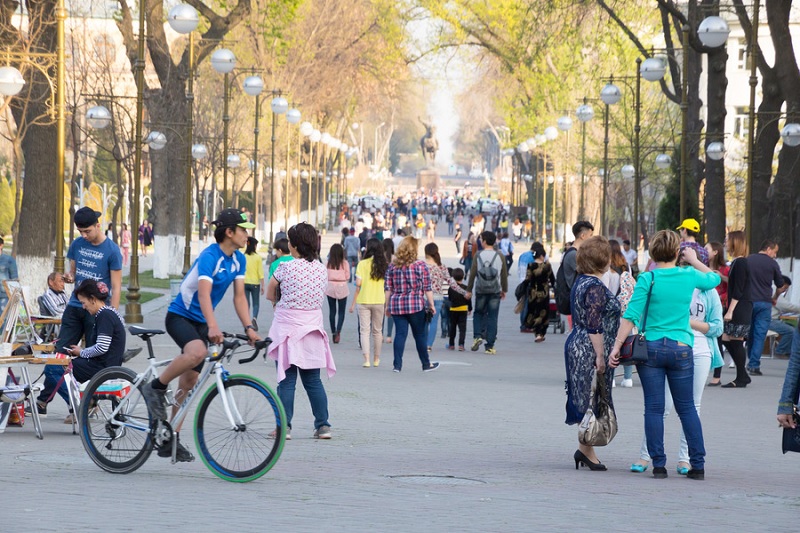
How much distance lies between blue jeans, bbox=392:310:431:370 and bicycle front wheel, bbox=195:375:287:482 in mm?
8625

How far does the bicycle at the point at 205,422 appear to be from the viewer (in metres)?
8.91

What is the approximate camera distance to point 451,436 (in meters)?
11.9

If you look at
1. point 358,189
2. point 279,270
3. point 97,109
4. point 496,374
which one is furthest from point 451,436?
point 358,189

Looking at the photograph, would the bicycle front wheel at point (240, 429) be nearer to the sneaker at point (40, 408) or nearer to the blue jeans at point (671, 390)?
the blue jeans at point (671, 390)

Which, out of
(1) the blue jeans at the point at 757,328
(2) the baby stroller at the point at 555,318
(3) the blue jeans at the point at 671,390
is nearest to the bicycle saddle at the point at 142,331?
(3) the blue jeans at the point at 671,390

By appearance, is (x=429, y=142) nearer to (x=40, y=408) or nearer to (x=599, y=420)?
(x=40, y=408)

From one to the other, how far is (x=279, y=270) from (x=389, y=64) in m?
55.1

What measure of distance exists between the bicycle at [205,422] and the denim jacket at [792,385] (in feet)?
9.43

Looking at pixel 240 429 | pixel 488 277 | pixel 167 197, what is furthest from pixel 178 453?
pixel 167 197

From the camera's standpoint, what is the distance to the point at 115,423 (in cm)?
927

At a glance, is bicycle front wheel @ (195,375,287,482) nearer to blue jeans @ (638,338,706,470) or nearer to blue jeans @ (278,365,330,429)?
blue jeans @ (278,365,330,429)

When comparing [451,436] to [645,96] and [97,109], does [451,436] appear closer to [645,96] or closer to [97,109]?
[97,109]

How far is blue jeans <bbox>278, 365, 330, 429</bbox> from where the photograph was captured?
1111cm

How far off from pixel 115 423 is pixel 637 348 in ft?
10.8
